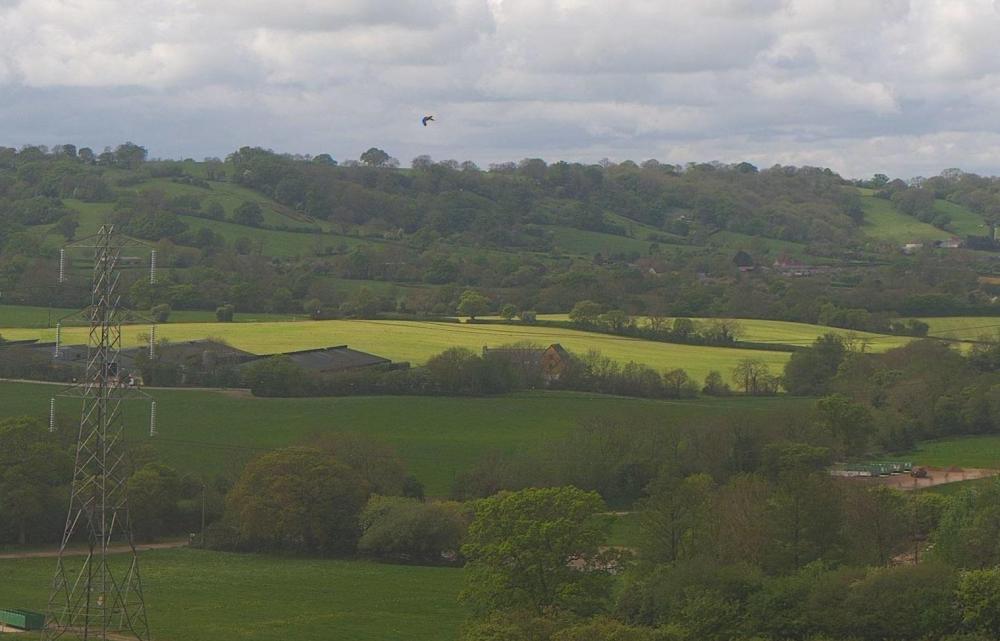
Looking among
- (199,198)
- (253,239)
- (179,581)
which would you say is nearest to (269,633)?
(179,581)

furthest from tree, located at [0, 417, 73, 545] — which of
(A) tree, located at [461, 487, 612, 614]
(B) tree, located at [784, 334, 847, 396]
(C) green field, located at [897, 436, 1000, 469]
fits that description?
(B) tree, located at [784, 334, 847, 396]

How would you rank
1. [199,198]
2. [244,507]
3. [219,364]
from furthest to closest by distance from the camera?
[199,198], [219,364], [244,507]

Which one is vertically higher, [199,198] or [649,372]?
[199,198]

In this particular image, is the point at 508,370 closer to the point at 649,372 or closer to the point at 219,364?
the point at 649,372

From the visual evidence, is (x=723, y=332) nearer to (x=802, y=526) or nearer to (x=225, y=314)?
(x=225, y=314)

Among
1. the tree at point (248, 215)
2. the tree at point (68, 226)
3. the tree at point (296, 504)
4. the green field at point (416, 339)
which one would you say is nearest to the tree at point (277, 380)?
the green field at point (416, 339)

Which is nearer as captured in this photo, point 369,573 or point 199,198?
point 369,573

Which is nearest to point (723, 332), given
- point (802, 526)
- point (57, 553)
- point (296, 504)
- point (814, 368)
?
point (814, 368)

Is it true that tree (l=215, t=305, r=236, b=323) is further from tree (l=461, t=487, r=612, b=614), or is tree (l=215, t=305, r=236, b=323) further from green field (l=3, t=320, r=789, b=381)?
tree (l=461, t=487, r=612, b=614)
